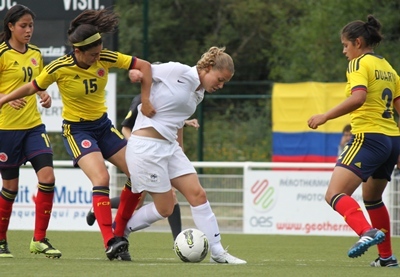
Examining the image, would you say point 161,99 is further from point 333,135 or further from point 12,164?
point 333,135

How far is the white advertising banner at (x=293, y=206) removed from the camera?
14.2 meters

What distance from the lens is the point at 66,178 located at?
14.8 metres

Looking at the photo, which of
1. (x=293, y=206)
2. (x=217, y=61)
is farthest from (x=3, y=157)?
(x=293, y=206)

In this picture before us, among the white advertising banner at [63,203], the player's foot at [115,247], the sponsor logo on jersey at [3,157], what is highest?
the sponsor logo on jersey at [3,157]

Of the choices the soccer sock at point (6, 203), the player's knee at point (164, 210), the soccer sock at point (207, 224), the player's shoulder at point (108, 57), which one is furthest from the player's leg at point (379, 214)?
the soccer sock at point (6, 203)

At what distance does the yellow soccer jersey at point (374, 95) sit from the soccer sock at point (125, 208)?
1.92m

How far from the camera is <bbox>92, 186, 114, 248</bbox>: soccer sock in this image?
8203mm

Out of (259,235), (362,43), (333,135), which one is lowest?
(259,235)

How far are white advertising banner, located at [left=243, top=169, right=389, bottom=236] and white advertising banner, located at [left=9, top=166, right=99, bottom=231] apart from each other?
237 cm

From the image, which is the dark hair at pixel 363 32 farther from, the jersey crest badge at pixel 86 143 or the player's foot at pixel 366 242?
the jersey crest badge at pixel 86 143

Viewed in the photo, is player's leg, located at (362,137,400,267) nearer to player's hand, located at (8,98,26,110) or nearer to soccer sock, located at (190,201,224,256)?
soccer sock, located at (190,201,224,256)

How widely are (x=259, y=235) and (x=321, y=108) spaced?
3.52 m

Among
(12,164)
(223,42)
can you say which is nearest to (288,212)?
(12,164)

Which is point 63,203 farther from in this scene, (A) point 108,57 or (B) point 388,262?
(B) point 388,262
